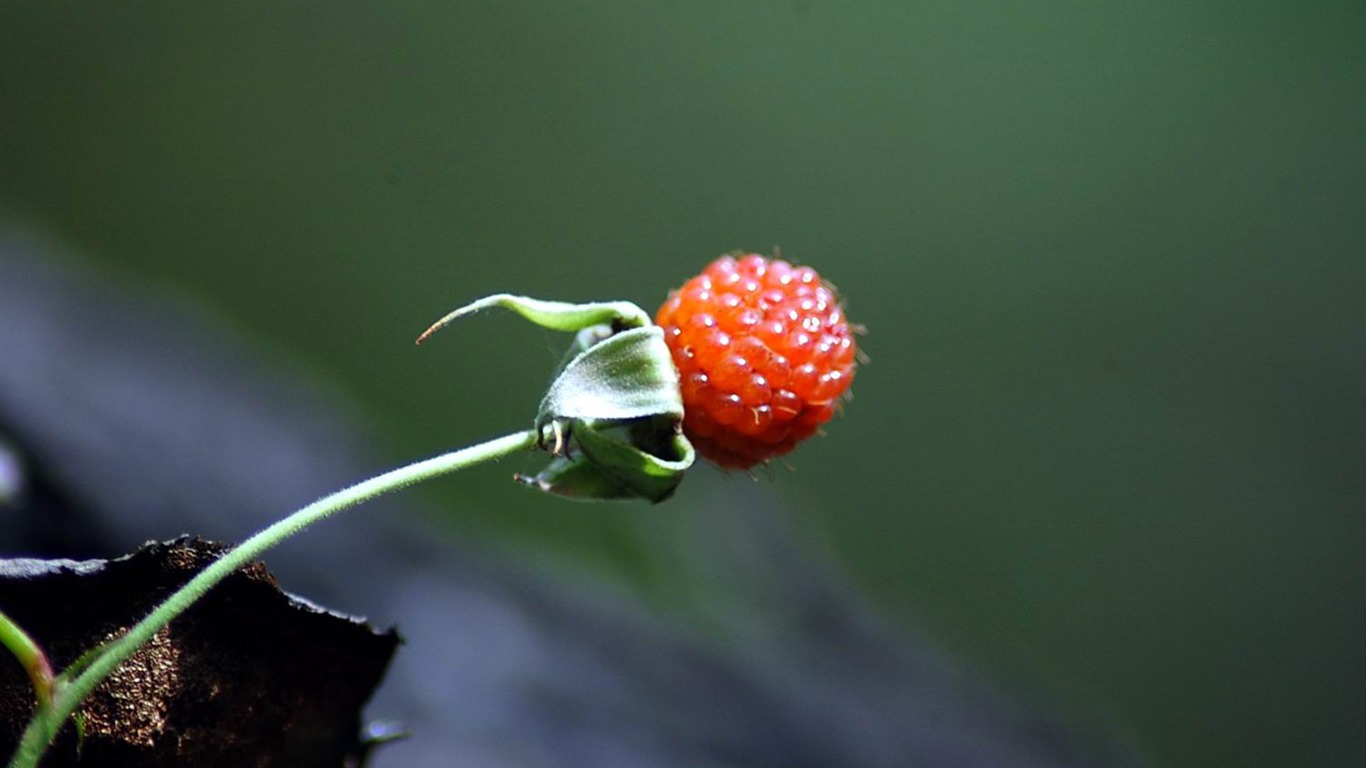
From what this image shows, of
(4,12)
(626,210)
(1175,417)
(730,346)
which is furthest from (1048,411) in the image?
(4,12)

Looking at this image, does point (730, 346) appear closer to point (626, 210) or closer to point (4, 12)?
point (626, 210)

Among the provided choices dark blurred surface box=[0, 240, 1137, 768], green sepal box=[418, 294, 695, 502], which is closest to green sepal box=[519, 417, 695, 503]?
green sepal box=[418, 294, 695, 502]

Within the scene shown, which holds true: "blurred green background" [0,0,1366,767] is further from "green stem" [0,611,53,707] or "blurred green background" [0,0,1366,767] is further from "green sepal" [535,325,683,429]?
"green stem" [0,611,53,707]

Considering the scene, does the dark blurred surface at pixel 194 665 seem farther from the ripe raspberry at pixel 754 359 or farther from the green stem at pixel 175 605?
the ripe raspberry at pixel 754 359

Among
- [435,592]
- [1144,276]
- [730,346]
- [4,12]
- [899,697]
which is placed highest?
[1144,276]

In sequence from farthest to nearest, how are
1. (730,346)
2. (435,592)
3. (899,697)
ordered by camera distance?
(899,697) → (435,592) → (730,346)

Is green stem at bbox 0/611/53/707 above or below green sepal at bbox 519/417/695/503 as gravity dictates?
below

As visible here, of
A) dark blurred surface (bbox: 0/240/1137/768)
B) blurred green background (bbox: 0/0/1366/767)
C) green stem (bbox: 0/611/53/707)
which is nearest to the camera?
green stem (bbox: 0/611/53/707)
